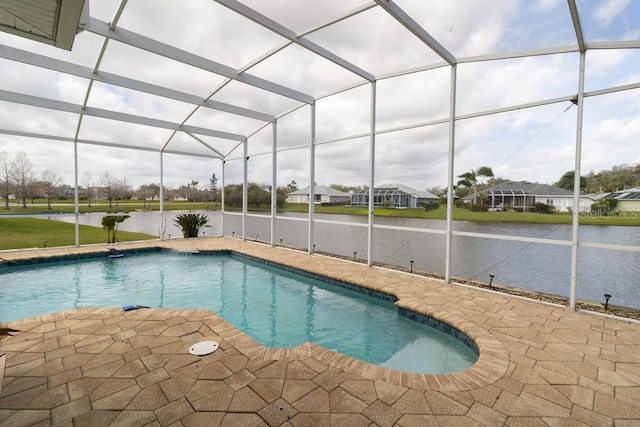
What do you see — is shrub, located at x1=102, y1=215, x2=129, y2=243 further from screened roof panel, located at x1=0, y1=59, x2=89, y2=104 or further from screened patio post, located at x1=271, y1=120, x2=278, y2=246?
screened patio post, located at x1=271, y1=120, x2=278, y2=246

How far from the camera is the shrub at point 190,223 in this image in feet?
37.4

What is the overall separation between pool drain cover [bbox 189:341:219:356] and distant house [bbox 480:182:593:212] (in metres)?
5.27

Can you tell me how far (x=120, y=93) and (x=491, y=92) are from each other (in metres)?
8.29

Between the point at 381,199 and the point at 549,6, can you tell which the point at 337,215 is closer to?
the point at 381,199

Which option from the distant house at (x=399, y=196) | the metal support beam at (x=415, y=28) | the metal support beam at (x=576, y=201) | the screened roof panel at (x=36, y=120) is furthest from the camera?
the screened roof panel at (x=36, y=120)

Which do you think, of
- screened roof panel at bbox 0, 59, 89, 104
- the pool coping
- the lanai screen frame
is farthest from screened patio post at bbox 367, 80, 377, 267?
screened roof panel at bbox 0, 59, 89, 104

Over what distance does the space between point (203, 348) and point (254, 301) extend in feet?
8.47

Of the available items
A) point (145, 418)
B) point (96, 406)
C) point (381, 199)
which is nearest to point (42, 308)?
point (96, 406)

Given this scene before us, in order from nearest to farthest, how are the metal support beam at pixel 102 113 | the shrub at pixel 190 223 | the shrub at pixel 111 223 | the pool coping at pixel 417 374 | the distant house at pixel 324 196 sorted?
the pool coping at pixel 417 374 → the metal support beam at pixel 102 113 → the distant house at pixel 324 196 → the shrub at pixel 111 223 → the shrub at pixel 190 223

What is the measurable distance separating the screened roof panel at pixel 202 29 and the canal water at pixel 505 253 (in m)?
4.33

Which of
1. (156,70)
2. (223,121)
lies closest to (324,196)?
(223,121)

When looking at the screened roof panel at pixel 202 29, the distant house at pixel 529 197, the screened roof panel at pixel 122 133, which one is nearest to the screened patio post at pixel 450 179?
the distant house at pixel 529 197

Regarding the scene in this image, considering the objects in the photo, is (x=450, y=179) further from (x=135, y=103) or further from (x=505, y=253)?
(x=135, y=103)

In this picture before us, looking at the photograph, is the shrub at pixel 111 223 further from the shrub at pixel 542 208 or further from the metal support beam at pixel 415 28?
the shrub at pixel 542 208
